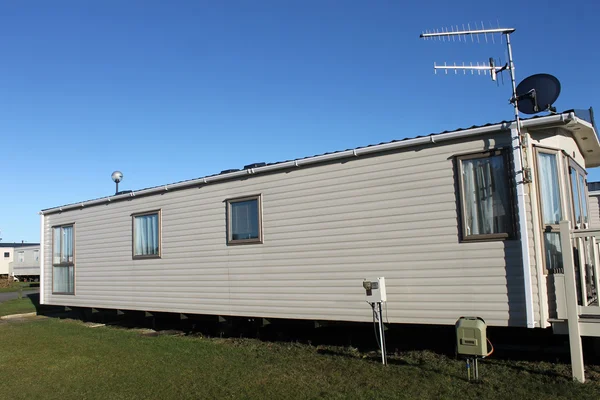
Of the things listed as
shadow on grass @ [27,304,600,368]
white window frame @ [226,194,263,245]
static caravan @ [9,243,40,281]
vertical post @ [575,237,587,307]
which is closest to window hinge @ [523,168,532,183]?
vertical post @ [575,237,587,307]

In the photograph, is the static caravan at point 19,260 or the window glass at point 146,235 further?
the static caravan at point 19,260

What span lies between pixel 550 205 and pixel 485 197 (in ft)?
2.65

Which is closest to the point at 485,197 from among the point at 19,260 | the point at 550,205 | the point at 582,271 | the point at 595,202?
the point at 550,205

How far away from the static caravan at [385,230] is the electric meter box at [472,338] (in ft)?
2.27

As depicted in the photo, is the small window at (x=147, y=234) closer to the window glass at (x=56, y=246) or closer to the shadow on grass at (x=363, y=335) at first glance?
the shadow on grass at (x=363, y=335)

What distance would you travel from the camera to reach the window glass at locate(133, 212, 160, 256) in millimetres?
10734

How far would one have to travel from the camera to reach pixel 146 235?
1098 centimetres

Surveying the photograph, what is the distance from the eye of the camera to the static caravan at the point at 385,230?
6391mm

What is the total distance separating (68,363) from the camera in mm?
7965

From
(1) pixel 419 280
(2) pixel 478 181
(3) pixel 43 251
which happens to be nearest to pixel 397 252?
(1) pixel 419 280

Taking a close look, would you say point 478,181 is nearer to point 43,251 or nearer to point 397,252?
point 397,252

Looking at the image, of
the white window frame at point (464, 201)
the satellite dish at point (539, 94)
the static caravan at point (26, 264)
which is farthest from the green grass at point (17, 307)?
the static caravan at point (26, 264)

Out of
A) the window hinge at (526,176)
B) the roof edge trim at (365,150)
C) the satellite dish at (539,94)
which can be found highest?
the satellite dish at (539,94)

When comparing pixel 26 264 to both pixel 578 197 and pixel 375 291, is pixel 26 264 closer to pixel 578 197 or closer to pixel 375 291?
pixel 375 291
